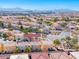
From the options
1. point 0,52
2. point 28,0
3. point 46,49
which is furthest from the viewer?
point 28,0

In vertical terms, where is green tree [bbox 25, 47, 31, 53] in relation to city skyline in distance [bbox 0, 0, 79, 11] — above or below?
below

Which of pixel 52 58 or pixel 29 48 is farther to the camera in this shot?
pixel 29 48

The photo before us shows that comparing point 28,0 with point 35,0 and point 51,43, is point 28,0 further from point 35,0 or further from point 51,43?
point 51,43

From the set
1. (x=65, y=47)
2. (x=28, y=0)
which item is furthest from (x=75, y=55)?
(x=28, y=0)

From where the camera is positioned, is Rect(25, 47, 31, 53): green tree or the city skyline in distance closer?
Rect(25, 47, 31, 53): green tree

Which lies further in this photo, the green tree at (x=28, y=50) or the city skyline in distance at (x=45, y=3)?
the city skyline in distance at (x=45, y=3)

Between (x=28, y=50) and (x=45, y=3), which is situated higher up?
(x=45, y=3)

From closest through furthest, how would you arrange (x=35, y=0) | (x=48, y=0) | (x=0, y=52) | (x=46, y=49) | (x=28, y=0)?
(x=0, y=52) < (x=46, y=49) < (x=48, y=0) < (x=35, y=0) < (x=28, y=0)

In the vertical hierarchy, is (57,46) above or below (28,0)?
below

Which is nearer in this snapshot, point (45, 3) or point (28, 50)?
point (28, 50)

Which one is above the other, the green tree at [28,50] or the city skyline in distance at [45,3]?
the city skyline in distance at [45,3]
